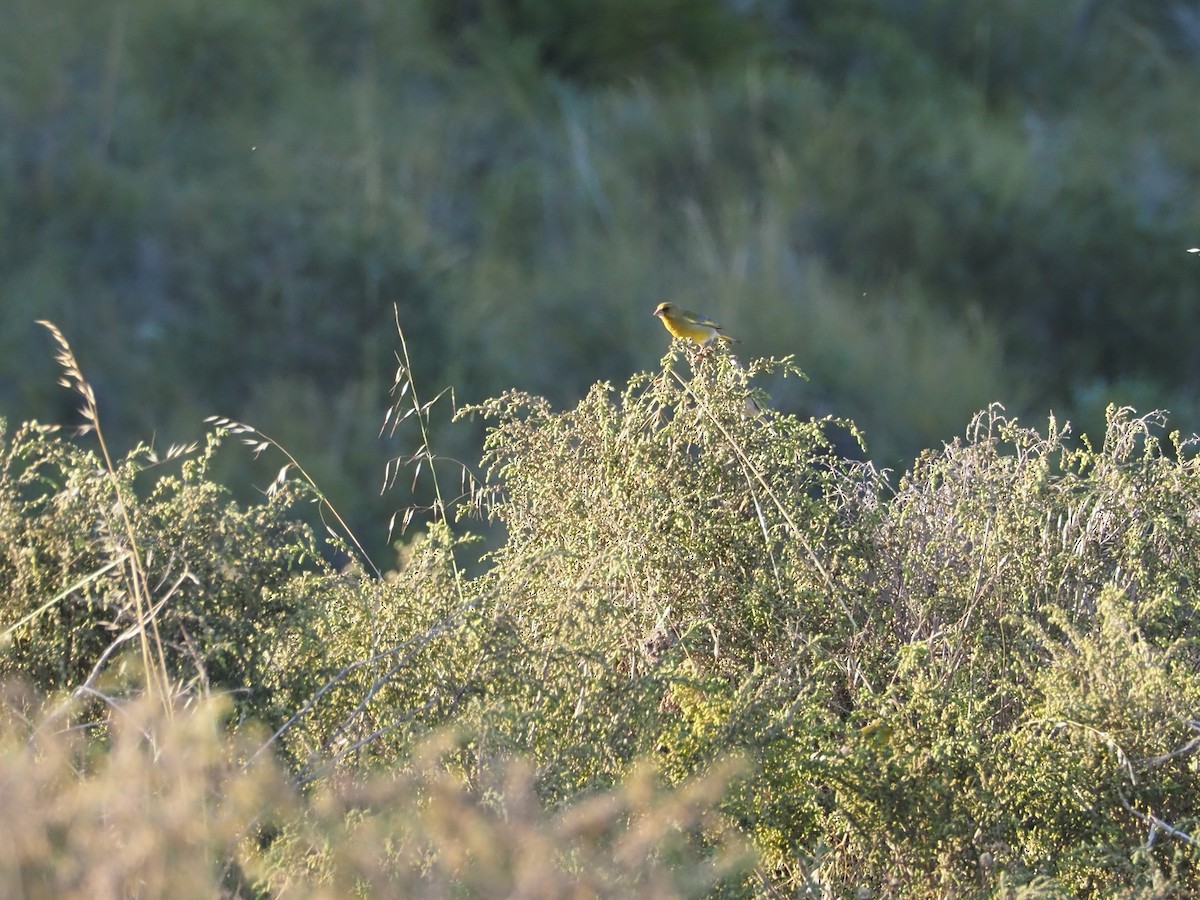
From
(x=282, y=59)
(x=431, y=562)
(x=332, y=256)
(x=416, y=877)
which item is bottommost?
(x=332, y=256)

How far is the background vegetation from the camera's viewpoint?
254cm

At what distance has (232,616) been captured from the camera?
9.68ft

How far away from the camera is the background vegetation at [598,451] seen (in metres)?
2.54

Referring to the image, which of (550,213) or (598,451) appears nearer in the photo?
(598,451)

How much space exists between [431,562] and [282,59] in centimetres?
950

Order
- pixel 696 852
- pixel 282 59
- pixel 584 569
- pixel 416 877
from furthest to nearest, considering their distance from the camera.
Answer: pixel 282 59 < pixel 584 569 < pixel 696 852 < pixel 416 877

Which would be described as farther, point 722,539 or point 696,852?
point 722,539

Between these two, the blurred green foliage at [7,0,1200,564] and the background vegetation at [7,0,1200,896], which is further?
the blurred green foliage at [7,0,1200,564]

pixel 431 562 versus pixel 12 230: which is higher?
pixel 431 562

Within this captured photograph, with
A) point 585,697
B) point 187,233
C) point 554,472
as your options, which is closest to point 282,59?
point 187,233

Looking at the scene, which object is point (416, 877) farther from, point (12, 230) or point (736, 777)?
point (12, 230)

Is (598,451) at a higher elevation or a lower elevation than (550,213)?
higher

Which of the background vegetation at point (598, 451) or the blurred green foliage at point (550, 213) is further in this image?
the blurred green foliage at point (550, 213)

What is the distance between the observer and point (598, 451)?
11.3ft
